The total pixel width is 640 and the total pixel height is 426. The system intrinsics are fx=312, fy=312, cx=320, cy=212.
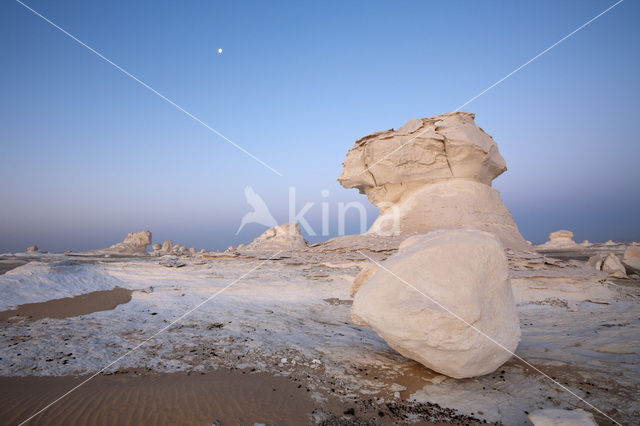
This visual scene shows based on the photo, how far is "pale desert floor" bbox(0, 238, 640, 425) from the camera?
10.2ft

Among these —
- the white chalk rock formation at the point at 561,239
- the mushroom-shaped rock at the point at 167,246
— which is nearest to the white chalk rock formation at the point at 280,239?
the mushroom-shaped rock at the point at 167,246

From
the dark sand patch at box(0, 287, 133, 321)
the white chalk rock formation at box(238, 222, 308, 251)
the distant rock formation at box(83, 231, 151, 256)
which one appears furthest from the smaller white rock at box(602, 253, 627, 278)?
the distant rock formation at box(83, 231, 151, 256)

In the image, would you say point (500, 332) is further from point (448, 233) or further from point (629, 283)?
point (629, 283)

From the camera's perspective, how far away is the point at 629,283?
33.5ft

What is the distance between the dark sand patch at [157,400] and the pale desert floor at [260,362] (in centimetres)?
1

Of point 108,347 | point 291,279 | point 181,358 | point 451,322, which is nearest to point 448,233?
point 451,322

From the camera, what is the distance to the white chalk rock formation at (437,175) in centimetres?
1375

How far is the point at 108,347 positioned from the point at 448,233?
17.0 feet

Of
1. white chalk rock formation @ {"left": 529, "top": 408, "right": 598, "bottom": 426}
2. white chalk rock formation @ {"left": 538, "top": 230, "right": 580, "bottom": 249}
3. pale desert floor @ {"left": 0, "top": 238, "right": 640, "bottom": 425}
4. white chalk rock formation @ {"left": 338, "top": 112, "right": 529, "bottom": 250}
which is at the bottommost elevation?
pale desert floor @ {"left": 0, "top": 238, "right": 640, "bottom": 425}

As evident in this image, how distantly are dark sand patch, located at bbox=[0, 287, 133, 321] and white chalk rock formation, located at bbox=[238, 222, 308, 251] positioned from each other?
14.2 metres

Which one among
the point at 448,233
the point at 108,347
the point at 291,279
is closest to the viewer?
the point at 448,233

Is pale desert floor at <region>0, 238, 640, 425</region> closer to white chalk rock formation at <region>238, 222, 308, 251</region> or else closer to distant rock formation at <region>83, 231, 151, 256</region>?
white chalk rock formation at <region>238, 222, 308, 251</region>

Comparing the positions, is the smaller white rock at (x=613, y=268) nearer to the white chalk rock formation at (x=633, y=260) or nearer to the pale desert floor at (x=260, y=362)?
the white chalk rock formation at (x=633, y=260)

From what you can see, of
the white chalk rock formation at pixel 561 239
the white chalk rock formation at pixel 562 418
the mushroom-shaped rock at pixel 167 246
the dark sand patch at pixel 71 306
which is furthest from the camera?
the mushroom-shaped rock at pixel 167 246
